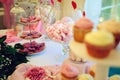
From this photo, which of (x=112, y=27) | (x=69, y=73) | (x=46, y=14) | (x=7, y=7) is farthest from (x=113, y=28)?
(x=7, y=7)

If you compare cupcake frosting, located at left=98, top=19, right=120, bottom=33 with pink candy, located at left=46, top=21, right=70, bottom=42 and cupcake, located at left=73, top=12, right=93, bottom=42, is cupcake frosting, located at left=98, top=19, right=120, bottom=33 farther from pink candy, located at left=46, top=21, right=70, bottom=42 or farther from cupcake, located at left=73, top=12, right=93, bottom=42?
pink candy, located at left=46, top=21, right=70, bottom=42

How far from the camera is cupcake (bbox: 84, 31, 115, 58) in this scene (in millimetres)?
519

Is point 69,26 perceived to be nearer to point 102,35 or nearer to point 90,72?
point 90,72

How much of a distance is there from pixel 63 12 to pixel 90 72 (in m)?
1.43

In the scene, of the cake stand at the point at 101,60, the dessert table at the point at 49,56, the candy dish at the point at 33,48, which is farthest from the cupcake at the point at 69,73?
the candy dish at the point at 33,48

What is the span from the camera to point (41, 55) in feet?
→ 4.82

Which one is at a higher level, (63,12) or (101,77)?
(63,12)

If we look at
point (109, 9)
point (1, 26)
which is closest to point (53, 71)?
point (109, 9)

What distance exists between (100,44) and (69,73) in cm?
32

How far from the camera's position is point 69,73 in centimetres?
80

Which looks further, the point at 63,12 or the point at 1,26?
the point at 1,26

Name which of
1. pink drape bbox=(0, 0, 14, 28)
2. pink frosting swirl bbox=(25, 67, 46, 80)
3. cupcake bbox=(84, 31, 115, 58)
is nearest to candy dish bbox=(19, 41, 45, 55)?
pink frosting swirl bbox=(25, 67, 46, 80)

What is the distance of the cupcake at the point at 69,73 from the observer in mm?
802

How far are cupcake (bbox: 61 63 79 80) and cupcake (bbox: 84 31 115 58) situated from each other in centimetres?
28
